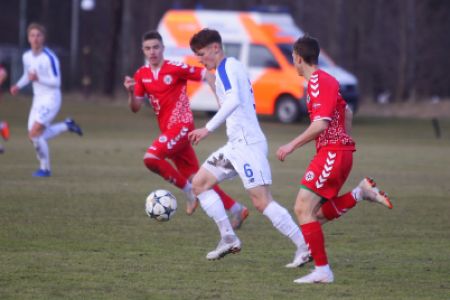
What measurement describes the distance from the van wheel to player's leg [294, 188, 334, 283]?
20207mm

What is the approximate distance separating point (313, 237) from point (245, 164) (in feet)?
3.58

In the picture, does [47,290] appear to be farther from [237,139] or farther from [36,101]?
[36,101]

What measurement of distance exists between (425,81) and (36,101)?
28.1 meters

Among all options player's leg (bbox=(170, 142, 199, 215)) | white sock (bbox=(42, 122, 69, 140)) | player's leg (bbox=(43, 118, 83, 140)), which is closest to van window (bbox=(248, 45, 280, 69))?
player's leg (bbox=(43, 118, 83, 140))

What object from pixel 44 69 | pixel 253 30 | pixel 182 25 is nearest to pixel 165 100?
pixel 44 69

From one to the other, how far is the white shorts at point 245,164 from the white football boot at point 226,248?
0.47m

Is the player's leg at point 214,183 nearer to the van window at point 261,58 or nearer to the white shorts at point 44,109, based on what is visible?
the white shorts at point 44,109

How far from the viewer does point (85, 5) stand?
3922 centimetres

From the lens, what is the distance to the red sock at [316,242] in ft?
25.4

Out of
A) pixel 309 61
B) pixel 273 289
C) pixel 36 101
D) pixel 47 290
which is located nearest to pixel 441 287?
pixel 273 289

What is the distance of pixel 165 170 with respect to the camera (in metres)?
11.1

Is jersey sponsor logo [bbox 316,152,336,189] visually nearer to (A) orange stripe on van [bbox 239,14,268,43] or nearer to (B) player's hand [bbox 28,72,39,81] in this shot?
(B) player's hand [bbox 28,72,39,81]

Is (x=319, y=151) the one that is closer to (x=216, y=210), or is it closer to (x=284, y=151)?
(x=284, y=151)

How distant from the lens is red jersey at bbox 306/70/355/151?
7.70 meters
